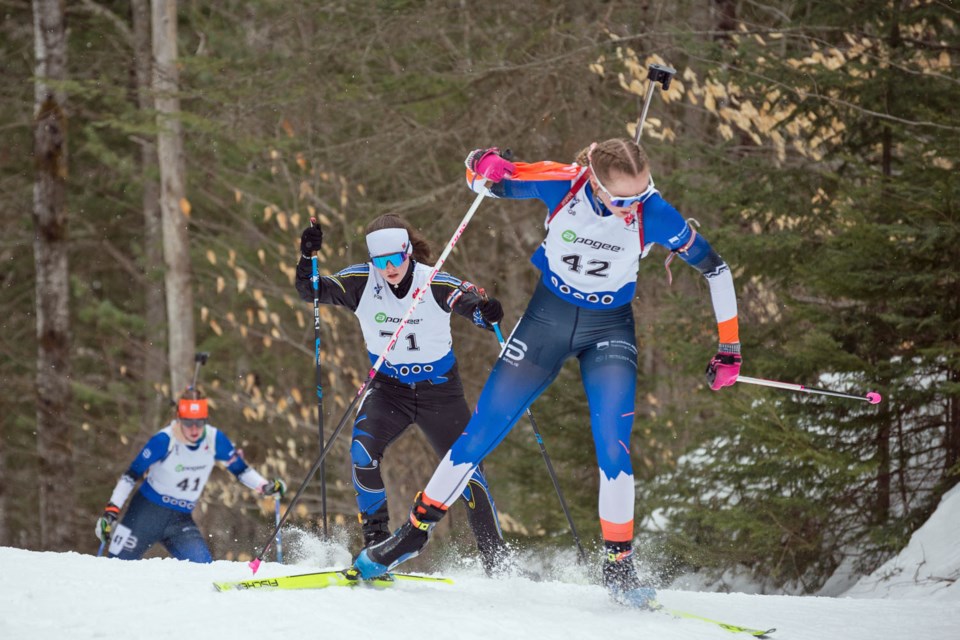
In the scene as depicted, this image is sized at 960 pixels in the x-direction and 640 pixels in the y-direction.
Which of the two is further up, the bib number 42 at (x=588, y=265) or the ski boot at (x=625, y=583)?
the bib number 42 at (x=588, y=265)

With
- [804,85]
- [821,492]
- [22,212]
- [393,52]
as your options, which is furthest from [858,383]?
[22,212]

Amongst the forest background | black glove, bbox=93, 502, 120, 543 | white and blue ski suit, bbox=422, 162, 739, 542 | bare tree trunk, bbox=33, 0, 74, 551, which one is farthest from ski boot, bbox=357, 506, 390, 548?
bare tree trunk, bbox=33, 0, 74, 551

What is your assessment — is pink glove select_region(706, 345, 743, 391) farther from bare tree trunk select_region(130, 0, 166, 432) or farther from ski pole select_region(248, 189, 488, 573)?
bare tree trunk select_region(130, 0, 166, 432)

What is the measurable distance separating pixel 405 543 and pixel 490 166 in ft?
5.54

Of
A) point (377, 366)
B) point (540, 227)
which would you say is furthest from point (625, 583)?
point (540, 227)

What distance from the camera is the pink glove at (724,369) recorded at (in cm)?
431

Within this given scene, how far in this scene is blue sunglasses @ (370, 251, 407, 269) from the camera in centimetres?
512

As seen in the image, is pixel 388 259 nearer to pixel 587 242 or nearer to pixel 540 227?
pixel 587 242

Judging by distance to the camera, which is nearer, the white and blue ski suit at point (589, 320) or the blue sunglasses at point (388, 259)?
the white and blue ski suit at point (589, 320)

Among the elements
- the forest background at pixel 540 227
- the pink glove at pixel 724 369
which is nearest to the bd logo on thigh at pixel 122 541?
the forest background at pixel 540 227

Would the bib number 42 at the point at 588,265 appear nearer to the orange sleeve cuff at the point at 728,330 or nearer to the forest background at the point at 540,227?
the orange sleeve cuff at the point at 728,330

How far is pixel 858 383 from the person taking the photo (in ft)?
20.6

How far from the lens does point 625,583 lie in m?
4.36

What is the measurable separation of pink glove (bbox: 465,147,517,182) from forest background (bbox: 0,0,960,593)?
255 cm
